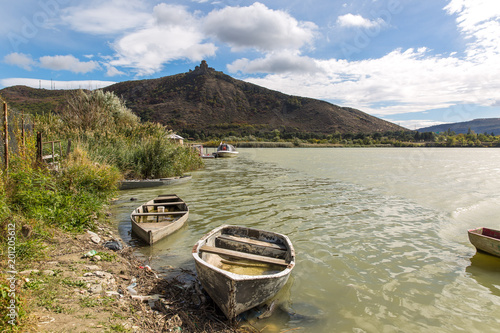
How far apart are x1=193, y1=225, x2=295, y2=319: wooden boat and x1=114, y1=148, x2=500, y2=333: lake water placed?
1.51ft

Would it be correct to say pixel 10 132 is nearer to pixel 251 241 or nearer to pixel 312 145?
pixel 251 241

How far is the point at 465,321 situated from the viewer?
165 inches

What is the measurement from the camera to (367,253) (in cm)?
654

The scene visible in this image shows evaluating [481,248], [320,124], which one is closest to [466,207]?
[481,248]

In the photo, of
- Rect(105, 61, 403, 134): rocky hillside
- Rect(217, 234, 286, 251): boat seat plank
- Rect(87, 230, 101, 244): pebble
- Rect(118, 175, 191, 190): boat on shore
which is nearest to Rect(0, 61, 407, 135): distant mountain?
Rect(105, 61, 403, 134): rocky hillside

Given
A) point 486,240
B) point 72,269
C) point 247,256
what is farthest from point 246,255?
point 486,240

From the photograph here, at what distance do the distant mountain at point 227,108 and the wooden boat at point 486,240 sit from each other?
73038 mm

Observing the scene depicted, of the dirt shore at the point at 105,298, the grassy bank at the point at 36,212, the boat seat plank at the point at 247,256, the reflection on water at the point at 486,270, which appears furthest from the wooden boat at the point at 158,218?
the reflection on water at the point at 486,270

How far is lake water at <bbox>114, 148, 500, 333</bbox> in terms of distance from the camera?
4262 millimetres

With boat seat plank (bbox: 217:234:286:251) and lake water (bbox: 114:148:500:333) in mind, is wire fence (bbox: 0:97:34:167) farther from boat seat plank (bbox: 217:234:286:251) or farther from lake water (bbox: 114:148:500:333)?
boat seat plank (bbox: 217:234:286:251)

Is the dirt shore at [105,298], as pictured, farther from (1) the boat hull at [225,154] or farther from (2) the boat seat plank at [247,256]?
(1) the boat hull at [225,154]

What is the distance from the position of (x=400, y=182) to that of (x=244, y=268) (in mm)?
15595

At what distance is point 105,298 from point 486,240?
7565 mm

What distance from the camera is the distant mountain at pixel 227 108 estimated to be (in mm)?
85438
